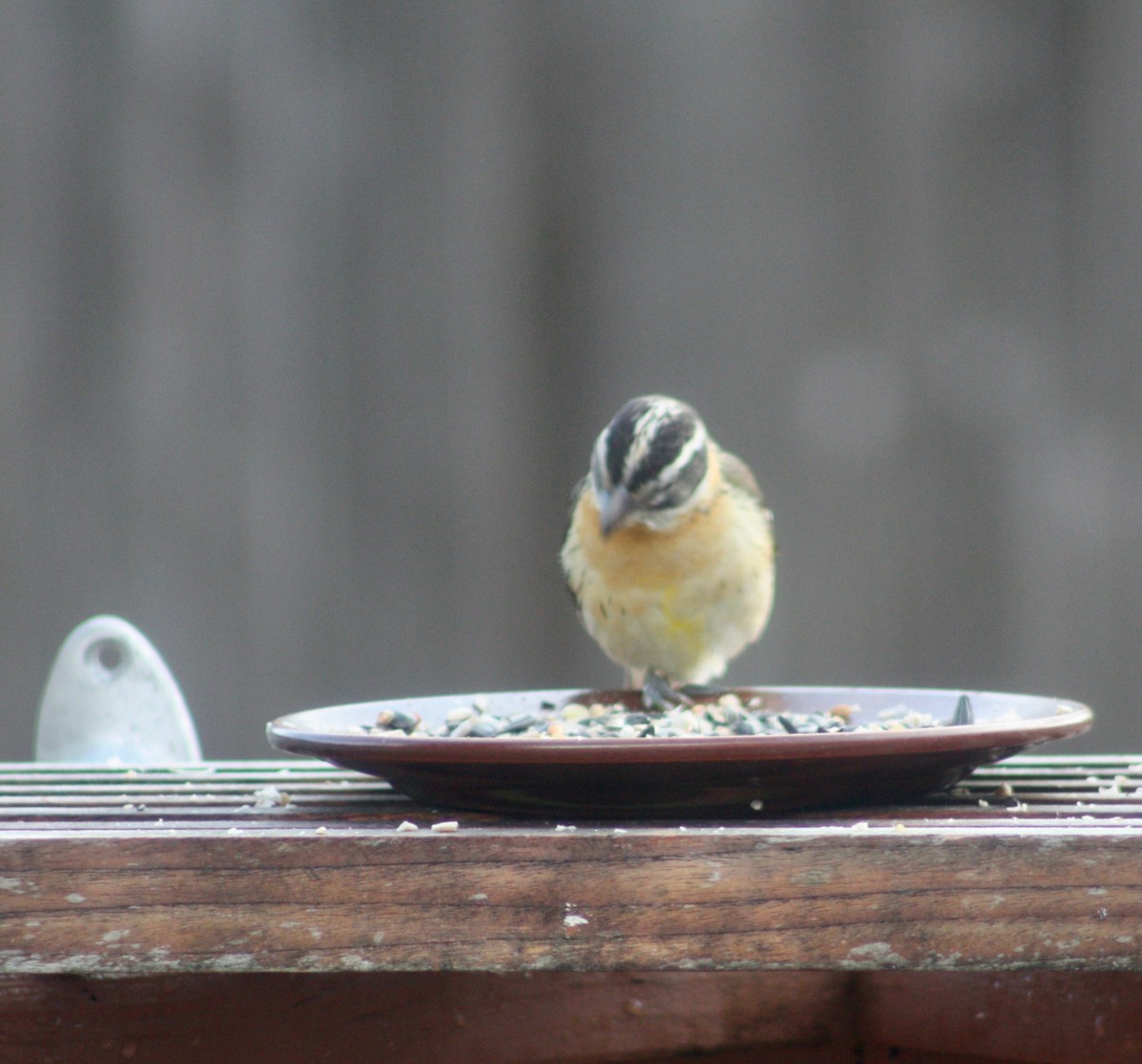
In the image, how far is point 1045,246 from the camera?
332cm

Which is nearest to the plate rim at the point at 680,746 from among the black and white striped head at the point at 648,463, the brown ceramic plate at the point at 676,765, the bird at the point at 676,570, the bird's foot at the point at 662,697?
the brown ceramic plate at the point at 676,765

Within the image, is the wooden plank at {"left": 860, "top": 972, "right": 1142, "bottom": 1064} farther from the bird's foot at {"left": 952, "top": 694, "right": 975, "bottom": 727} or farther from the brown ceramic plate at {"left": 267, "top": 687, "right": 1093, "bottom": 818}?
the bird's foot at {"left": 952, "top": 694, "right": 975, "bottom": 727}

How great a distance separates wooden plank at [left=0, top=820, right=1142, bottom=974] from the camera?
4.28ft

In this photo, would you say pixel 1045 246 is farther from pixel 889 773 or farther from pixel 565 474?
pixel 889 773

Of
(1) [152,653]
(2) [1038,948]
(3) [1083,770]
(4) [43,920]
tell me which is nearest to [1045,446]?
(3) [1083,770]

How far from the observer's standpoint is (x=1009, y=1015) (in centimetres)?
154

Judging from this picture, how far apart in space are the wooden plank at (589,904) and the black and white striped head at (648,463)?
169 cm

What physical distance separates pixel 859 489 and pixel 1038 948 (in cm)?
207

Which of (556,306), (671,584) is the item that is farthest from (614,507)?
(556,306)

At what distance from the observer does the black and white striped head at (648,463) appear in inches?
117

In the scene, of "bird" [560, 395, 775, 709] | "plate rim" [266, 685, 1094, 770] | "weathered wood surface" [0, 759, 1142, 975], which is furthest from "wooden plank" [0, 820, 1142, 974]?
"bird" [560, 395, 775, 709]

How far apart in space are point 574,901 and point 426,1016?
1.02ft

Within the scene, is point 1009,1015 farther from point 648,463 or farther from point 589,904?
point 648,463

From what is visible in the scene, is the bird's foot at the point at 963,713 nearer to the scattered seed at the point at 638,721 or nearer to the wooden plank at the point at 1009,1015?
the scattered seed at the point at 638,721
